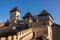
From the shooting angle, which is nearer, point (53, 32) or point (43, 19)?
point (53, 32)

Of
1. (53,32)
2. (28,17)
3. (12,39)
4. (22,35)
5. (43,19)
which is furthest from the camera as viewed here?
(28,17)

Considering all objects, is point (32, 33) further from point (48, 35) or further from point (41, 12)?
point (41, 12)

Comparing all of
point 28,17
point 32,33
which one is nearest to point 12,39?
point 32,33

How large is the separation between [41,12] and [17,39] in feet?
72.6

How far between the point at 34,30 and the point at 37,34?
0.97m

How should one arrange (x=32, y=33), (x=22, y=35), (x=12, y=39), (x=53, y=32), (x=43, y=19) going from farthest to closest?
(x=43, y=19)
(x=53, y=32)
(x=32, y=33)
(x=22, y=35)
(x=12, y=39)

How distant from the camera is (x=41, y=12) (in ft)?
158

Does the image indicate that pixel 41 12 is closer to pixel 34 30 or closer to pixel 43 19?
pixel 43 19

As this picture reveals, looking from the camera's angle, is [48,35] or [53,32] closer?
[48,35]

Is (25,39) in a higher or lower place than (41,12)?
lower

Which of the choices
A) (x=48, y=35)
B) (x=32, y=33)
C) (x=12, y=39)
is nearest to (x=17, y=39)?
(x=12, y=39)

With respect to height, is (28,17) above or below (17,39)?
A: above

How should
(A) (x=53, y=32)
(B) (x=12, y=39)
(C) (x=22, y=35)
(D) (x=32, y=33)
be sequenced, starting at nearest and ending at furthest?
(B) (x=12, y=39)
(C) (x=22, y=35)
(D) (x=32, y=33)
(A) (x=53, y=32)

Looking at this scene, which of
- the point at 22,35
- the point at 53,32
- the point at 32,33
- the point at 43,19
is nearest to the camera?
the point at 22,35
